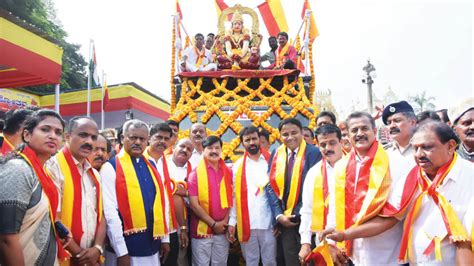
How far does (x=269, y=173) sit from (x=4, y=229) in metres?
2.47

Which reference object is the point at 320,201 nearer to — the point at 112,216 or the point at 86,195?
the point at 112,216

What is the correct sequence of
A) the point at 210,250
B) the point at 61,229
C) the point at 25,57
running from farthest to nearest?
the point at 25,57
the point at 210,250
the point at 61,229

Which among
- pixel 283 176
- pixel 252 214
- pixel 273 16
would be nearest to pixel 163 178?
pixel 252 214

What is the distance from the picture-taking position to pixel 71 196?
103 inches

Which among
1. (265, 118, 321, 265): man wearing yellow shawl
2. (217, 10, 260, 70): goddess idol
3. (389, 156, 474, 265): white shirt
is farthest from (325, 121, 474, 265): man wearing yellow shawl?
(217, 10, 260, 70): goddess idol

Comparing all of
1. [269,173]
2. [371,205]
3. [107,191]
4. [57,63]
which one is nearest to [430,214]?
[371,205]

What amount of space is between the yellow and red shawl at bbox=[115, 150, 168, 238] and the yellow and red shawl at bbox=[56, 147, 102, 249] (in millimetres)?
439

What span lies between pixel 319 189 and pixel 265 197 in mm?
843

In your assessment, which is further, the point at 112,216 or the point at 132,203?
the point at 132,203

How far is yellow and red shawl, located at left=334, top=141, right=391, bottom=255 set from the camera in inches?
94.6

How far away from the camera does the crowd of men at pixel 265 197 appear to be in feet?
7.00

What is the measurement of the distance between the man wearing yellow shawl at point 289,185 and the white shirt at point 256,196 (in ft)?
0.31

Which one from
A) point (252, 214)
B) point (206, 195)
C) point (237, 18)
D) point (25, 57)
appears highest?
point (237, 18)

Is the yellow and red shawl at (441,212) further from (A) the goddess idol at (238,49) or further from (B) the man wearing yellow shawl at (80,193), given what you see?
(A) the goddess idol at (238,49)
